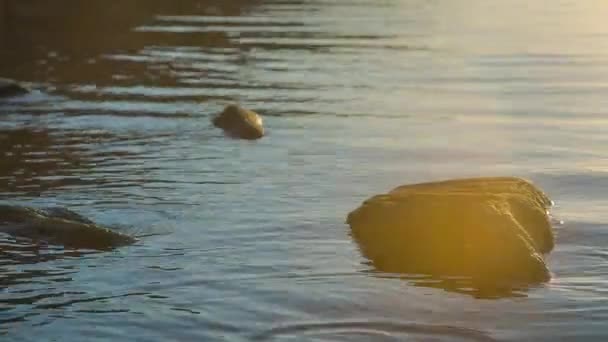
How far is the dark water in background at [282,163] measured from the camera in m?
8.01

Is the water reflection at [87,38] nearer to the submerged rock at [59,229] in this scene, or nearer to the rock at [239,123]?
the rock at [239,123]

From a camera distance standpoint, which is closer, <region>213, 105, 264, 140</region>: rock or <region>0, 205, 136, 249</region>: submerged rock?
<region>0, 205, 136, 249</region>: submerged rock

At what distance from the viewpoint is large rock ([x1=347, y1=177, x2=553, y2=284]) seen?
888 centimetres

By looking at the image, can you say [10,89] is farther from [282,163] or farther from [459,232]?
[459,232]

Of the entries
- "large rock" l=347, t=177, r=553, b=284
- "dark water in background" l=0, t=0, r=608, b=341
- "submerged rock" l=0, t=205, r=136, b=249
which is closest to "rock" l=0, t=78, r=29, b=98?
"dark water in background" l=0, t=0, r=608, b=341

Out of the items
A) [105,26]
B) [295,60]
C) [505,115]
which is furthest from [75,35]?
[505,115]

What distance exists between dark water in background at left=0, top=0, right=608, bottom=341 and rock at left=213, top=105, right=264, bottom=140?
22 cm

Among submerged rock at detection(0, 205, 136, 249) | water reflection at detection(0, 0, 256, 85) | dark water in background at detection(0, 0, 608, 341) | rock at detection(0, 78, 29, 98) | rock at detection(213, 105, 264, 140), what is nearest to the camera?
dark water in background at detection(0, 0, 608, 341)

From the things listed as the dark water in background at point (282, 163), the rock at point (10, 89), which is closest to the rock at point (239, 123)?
the dark water in background at point (282, 163)

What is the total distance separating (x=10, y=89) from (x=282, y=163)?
6.23 m

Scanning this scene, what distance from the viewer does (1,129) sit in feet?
49.7

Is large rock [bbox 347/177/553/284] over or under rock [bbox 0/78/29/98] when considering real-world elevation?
under

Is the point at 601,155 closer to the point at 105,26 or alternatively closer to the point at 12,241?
the point at 12,241

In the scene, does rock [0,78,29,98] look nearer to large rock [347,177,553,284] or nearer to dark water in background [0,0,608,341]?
dark water in background [0,0,608,341]
